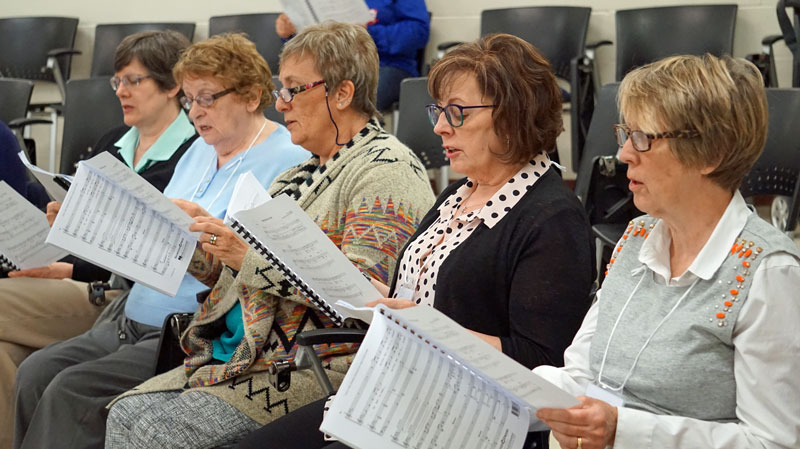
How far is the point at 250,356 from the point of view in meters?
1.99

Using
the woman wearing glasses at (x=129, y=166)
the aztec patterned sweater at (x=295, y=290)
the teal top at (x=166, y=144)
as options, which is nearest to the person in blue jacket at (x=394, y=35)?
the woman wearing glasses at (x=129, y=166)

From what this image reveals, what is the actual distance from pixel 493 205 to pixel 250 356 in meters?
0.65

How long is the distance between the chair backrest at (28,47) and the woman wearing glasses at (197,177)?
3403 mm

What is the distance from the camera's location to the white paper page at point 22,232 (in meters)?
2.45

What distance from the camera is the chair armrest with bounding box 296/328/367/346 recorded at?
180 centimetres

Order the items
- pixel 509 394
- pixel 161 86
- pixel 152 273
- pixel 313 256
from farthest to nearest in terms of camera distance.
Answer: pixel 161 86 → pixel 152 273 → pixel 313 256 → pixel 509 394

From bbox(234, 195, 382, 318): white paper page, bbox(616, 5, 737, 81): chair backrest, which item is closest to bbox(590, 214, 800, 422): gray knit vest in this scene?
bbox(234, 195, 382, 318): white paper page

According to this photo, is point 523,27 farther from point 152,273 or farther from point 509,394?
point 509,394

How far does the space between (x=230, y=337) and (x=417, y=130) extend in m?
1.65

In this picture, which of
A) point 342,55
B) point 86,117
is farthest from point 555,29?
point 342,55

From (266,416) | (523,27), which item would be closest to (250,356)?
(266,416)

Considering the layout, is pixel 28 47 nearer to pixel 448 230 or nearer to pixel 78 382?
pixel 78 382

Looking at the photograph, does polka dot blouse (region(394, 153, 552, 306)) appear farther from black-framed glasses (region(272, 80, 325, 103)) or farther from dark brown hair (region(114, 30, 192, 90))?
dark brown hair (region(114, 30, 192, 90))

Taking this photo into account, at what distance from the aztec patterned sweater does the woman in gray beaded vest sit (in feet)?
2.16
